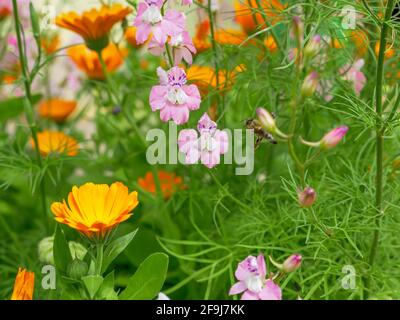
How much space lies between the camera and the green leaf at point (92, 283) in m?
0.63

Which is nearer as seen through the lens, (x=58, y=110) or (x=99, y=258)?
(x=99, y=258)

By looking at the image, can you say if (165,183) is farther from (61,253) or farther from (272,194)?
(61,253)

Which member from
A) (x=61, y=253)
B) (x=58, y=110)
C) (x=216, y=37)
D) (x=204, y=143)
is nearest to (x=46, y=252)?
(x=61, y=253)

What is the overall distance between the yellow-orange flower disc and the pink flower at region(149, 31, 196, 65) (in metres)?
0.15

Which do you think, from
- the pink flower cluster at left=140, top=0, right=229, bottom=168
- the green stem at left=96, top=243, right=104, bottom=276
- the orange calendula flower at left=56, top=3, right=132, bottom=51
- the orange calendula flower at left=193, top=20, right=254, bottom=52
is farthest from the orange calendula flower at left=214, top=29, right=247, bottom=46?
the green stem at left=96, top=243, right=104, bottom=276

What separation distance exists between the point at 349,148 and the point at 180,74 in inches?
11.8

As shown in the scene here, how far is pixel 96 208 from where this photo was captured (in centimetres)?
67

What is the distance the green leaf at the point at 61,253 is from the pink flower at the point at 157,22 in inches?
7.0

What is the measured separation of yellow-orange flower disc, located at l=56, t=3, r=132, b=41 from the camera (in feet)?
2.81

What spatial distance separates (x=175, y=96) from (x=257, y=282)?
17cm

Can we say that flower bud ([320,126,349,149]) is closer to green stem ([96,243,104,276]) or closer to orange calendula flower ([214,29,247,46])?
green stem ([96,243,104,276])

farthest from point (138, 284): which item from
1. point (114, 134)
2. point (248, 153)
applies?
point (114, 134)
